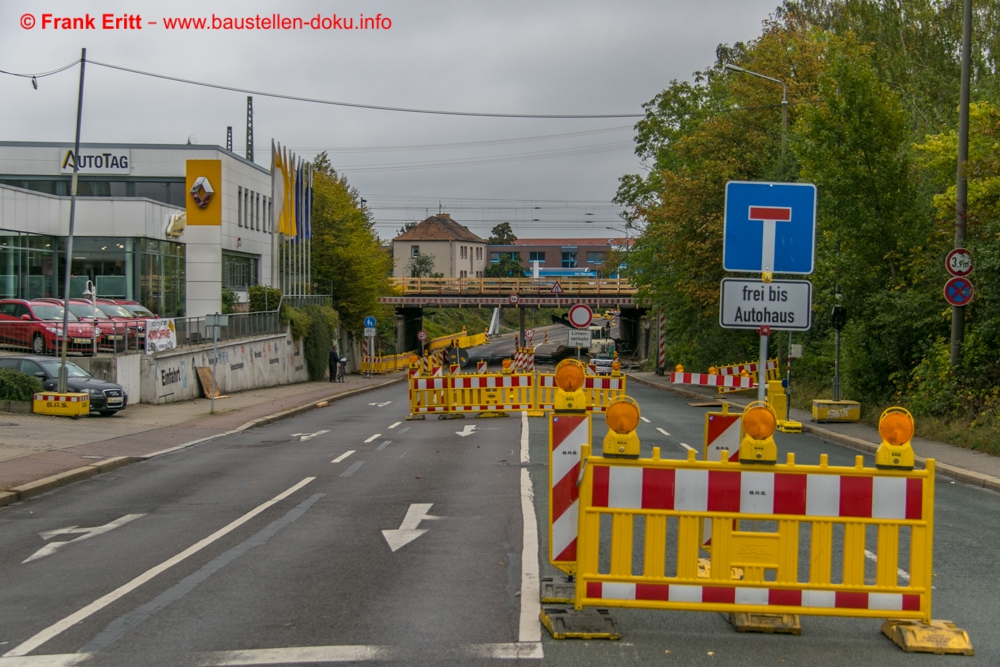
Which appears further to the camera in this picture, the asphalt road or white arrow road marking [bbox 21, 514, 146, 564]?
white arrow road marking [bbox 21, 514, 146, 564]

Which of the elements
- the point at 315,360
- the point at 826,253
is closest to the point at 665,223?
the point at 826,253

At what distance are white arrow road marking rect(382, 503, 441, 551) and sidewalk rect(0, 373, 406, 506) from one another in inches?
218

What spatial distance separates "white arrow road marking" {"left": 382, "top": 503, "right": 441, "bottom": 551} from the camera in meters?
9.35

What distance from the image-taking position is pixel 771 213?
7.55 metres

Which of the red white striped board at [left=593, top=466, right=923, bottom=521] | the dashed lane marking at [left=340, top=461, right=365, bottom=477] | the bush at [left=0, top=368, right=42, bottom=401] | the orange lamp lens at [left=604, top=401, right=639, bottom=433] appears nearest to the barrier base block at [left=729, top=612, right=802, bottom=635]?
the red white striped board at [left=593, top=466, right=923, bottom=521]

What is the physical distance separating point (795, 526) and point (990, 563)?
3.51 metres

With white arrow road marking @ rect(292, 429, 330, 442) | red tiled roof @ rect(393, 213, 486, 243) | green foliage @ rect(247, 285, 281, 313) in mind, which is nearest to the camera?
white arrow road marking @ rect(292, 429, 330, 442)

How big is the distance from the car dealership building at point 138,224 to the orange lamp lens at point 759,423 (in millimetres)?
36013

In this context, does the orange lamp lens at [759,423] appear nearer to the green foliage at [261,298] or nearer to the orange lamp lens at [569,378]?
the orange lamp lens at [569,378]

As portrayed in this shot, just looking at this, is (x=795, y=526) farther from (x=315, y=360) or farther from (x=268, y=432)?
(x=315, y=360)

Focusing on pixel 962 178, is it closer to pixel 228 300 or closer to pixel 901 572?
pixel 901 572

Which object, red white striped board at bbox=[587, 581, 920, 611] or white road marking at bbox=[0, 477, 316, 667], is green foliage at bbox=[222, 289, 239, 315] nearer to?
white road marking at bbox=[0, 477, 316, 667]

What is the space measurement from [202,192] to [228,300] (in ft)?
17.1

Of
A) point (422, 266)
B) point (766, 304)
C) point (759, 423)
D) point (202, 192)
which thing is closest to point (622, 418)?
point (759, 423)
